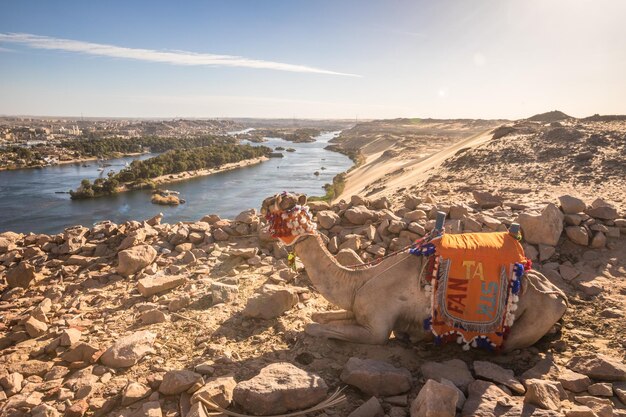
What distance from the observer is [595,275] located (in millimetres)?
4469

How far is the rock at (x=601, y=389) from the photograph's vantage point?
104 inches

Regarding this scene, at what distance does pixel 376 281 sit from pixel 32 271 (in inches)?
200

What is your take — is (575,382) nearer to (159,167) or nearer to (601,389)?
(601,389)

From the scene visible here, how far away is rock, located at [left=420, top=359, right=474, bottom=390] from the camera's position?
9.12 ft

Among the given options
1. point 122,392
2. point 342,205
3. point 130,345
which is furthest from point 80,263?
point 342,205

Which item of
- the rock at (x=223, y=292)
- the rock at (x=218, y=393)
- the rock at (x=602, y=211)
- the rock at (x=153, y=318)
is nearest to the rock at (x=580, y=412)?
the rock at (x=218, y=393)

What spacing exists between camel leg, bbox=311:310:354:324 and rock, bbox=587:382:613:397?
1.90m

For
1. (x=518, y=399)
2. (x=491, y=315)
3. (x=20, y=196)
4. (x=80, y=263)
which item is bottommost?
(x=20, y=196)

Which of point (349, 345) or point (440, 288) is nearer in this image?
point (440, 288)

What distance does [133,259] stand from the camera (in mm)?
5453

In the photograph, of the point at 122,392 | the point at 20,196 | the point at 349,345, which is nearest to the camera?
the point at 122,392

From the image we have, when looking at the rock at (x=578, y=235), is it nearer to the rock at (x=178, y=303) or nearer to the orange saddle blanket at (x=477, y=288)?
the orange saddle blanket at (x=477, y=288)

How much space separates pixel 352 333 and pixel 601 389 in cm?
185

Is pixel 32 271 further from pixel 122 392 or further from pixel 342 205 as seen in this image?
pixel 342 205
